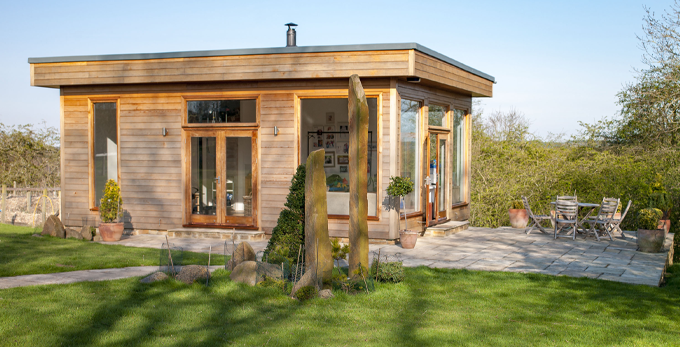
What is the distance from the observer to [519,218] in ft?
39.1

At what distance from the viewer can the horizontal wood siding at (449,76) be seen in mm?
9195

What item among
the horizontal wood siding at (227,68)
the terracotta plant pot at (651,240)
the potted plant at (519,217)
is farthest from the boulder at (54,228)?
the terracotta plant pot at (651,240)

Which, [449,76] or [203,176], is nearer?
[449,76]

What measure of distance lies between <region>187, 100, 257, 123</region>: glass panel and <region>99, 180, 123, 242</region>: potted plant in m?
1.88

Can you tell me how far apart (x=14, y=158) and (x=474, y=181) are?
1394 centimetres

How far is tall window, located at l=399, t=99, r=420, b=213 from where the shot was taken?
32.3 feet

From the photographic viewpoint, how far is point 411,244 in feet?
29.5

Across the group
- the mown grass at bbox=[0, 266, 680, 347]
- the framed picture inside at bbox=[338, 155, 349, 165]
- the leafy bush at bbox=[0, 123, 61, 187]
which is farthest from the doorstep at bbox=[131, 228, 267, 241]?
the leafy bush at bbox=[0, 123, 61, 187]

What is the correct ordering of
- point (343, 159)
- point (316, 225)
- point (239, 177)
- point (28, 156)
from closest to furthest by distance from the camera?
1. point (316, 225)
2. point (239, 177)
3. point (343, 159)
4. point (28, 156)

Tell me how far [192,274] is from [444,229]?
224 inches

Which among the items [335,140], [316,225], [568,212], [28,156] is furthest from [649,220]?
[28,156]

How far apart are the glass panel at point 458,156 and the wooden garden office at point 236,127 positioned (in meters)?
0.41

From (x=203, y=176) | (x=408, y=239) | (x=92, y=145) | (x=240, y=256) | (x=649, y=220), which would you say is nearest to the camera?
(x=240, y=256)

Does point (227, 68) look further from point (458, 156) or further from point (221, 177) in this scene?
point (458, 156)
